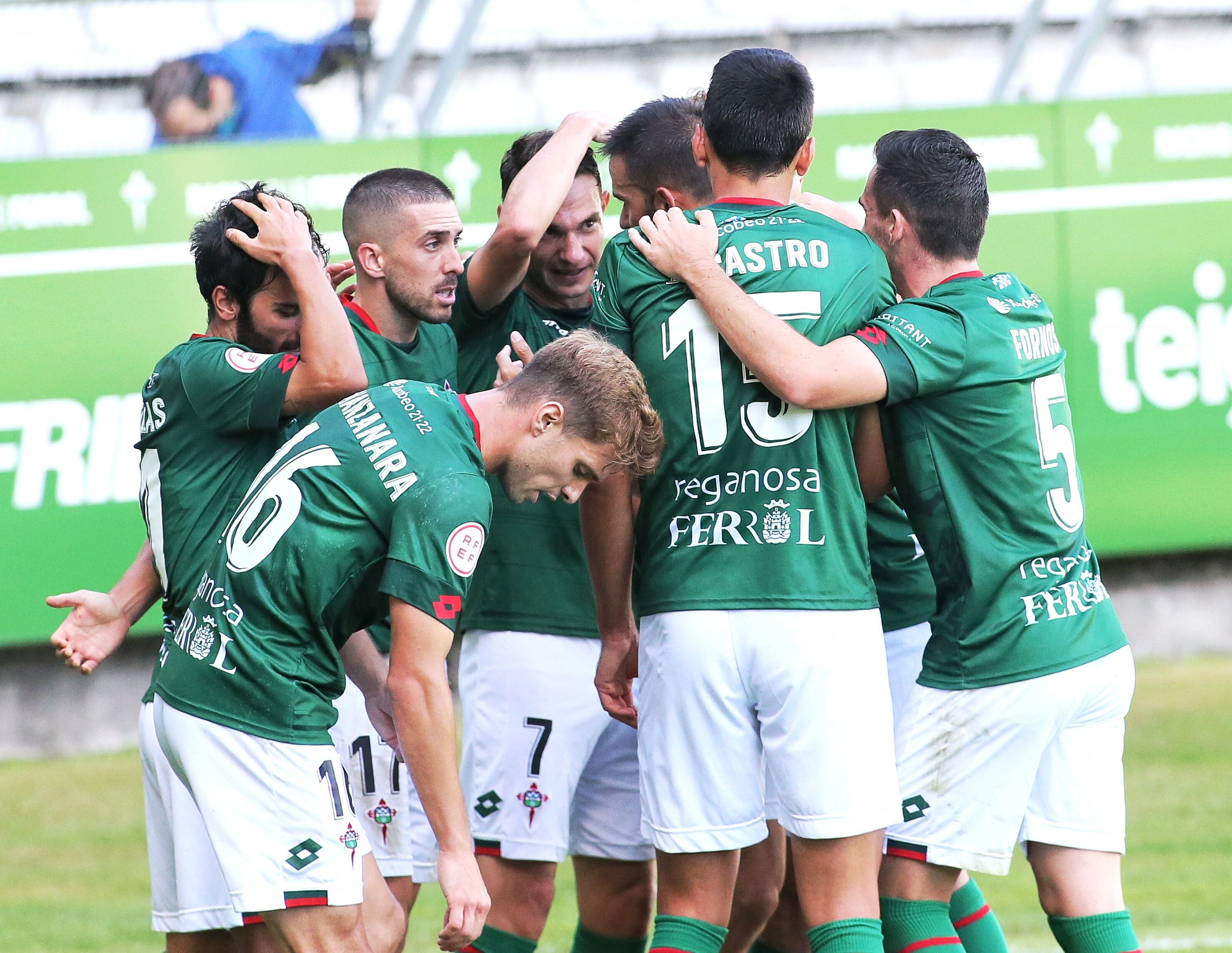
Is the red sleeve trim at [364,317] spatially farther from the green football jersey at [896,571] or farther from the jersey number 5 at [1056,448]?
the jersey number 5 at [1056,448]

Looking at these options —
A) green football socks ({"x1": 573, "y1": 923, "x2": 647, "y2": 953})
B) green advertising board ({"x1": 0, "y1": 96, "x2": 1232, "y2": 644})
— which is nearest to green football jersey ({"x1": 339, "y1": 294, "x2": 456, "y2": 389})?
green football socks ({"x1": 573, "y1": 923, "x2": 647, "y2": 953})

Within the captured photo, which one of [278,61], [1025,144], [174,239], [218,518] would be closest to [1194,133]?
[1025,144]

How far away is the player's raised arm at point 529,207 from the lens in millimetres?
3967

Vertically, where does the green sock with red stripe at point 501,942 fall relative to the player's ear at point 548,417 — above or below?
below

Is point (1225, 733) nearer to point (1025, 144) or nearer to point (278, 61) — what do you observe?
point (1025, 144)

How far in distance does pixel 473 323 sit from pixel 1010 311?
145cm

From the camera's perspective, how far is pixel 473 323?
4.32 metres

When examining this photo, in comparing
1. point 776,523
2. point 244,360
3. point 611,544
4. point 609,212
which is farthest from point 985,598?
point 609,212

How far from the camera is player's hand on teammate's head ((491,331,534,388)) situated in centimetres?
380

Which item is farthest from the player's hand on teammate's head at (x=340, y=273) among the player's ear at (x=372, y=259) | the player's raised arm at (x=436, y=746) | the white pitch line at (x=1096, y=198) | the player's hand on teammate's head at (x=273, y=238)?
the white pitch line at (x=1096, y=198)

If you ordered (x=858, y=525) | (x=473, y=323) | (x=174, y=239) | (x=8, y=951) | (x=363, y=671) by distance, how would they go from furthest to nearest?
(x=174, y=239), (x=8, y=951), (x=473, y=323), (x=363, y=671), (x=858, y=525)

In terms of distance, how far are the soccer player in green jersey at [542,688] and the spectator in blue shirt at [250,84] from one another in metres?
4.10

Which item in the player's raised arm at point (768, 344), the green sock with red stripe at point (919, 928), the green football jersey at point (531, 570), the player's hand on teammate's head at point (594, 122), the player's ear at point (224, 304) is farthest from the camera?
the green football jersey at point (531, 570)

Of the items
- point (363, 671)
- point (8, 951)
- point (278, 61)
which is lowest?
point (8, 951)
